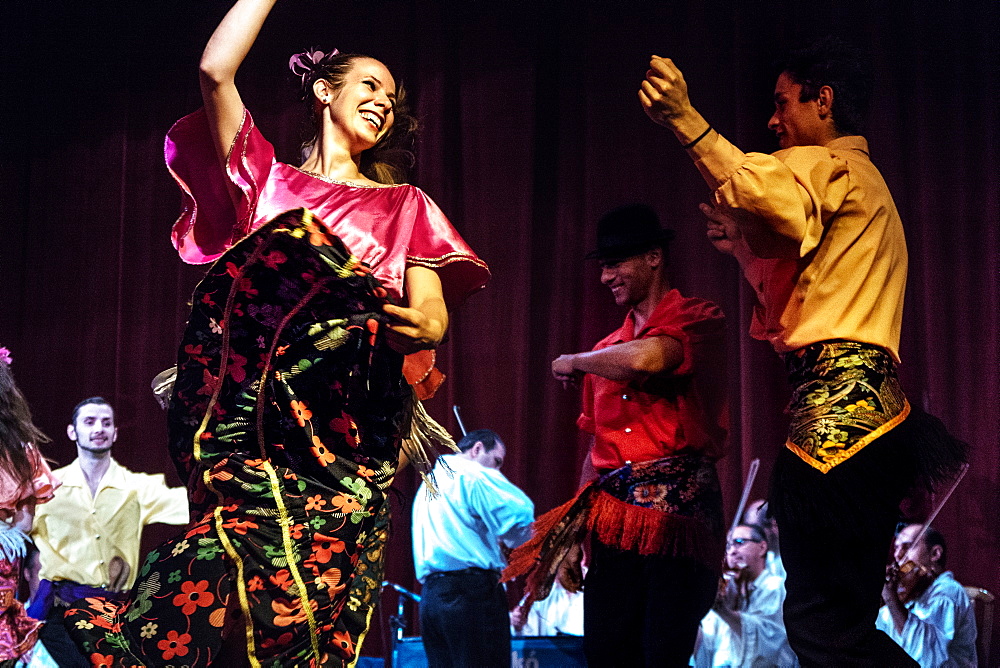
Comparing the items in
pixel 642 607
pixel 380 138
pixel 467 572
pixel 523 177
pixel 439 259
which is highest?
pixel 523 177

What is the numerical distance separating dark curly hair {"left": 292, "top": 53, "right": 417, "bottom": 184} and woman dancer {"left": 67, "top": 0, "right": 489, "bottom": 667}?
1.03ft

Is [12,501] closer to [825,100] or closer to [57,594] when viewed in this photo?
[57,594]

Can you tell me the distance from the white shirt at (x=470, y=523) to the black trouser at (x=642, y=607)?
63.8 inches

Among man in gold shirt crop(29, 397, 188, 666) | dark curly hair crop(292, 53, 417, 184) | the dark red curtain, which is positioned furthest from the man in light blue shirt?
dark curly hair crop(292, 53, 417, 184)

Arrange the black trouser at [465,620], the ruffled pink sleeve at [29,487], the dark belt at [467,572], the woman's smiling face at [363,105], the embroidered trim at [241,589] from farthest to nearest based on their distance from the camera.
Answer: the dark belt at [467,572] < the black trouser at [465,620] < the ruffled pink sleeve at [29,487] < the woman's smiling face at [363,105] < the embroidered trim at [241,589]

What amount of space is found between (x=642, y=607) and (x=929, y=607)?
228 centimetres

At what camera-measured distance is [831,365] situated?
6.81 feet

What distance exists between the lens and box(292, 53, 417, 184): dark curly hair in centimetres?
233

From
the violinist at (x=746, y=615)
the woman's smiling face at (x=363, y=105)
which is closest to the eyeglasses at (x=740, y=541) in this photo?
the violinist at (x=746, y=615)

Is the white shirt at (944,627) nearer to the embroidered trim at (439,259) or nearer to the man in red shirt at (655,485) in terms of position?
the man in red shirt at (655,485)

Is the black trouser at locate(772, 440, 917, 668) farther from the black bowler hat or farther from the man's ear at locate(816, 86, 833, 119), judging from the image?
the black bowler hat

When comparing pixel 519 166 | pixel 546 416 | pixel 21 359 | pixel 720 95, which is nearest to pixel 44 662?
pixel 21 359

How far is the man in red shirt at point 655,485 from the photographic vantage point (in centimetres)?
262

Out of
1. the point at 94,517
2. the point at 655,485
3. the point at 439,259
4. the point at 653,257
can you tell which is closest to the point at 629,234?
the point at 653,257
